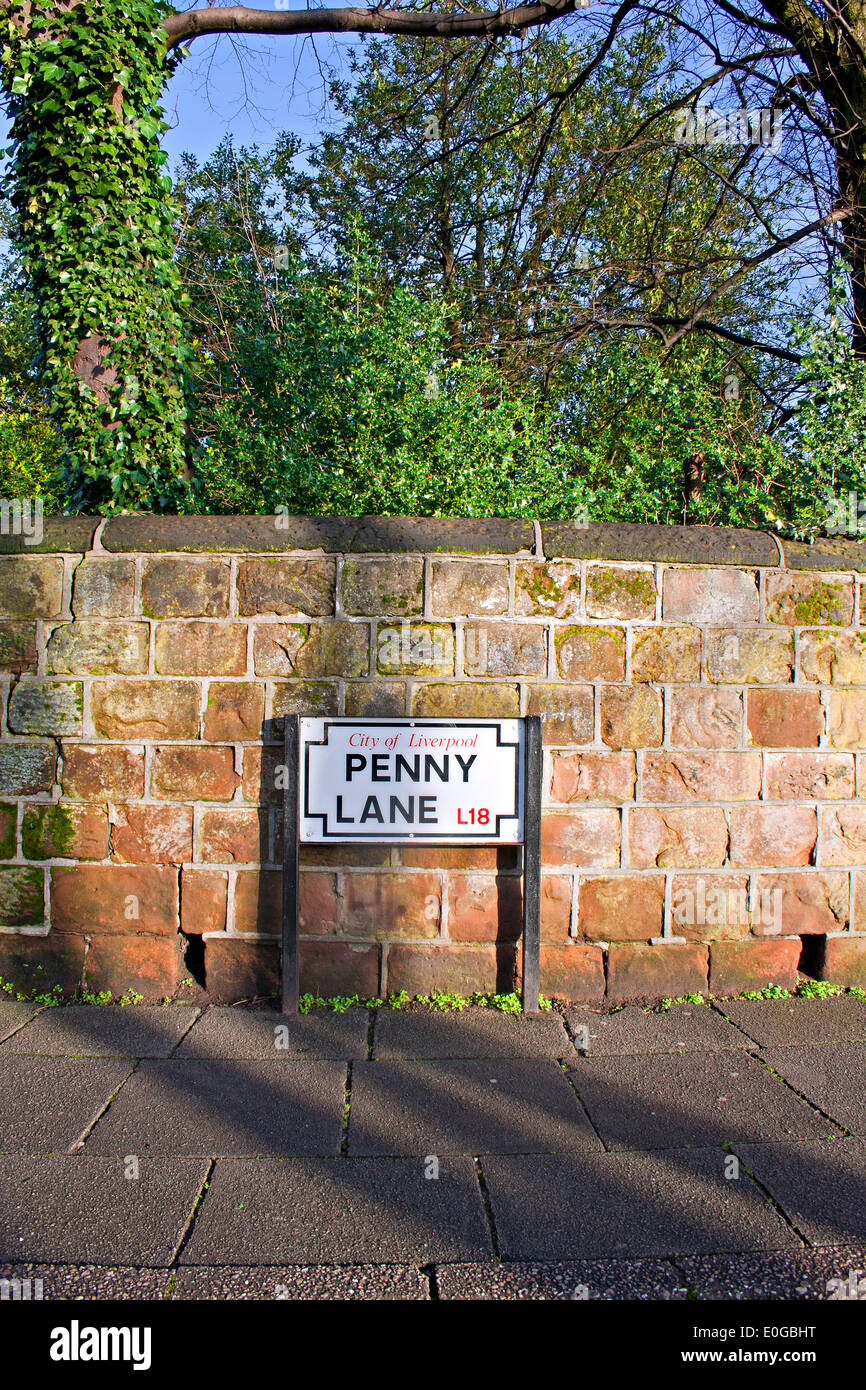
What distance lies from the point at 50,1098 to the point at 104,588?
193 cm

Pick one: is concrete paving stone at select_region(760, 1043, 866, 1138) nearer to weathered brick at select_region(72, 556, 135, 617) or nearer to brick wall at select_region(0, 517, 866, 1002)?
brick wall at select_region(0, 517, 866, 1002)

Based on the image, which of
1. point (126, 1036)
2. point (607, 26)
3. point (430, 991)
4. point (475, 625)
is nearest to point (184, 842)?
point (126, 1036)

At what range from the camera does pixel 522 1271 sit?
2.14 meters

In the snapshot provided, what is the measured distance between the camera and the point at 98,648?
149 inches

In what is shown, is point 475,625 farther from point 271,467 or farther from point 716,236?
point 716,236

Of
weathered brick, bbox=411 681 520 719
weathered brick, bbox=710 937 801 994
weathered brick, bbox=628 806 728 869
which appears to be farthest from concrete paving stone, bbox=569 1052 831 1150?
weathered brick, bbox=411 681 520 719

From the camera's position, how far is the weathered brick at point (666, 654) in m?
3.81

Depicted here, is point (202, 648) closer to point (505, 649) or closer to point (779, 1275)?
point (505, 649)

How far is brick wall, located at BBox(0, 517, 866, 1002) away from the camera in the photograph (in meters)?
3.74

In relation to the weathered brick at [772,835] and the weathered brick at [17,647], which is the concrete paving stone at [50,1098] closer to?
the weathered brick at [17,647]

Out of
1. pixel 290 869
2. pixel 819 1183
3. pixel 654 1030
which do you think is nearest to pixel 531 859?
pixel 654 1030

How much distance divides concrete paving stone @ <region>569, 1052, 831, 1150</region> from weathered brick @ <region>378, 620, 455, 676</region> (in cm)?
159

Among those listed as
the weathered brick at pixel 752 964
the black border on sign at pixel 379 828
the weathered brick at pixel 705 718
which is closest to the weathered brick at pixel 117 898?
the black border on sign at pixel 379 828

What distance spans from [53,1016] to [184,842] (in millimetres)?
827
